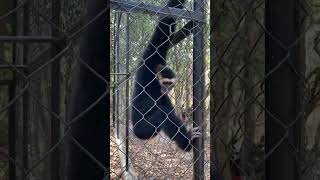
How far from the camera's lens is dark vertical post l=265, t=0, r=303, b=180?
78 cm

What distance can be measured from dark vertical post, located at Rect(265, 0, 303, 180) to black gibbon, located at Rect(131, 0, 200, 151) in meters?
1.95

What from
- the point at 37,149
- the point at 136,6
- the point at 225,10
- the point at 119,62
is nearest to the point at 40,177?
the point at 37,149

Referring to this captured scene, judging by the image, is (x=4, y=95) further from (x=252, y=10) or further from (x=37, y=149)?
(x=252, y=10)

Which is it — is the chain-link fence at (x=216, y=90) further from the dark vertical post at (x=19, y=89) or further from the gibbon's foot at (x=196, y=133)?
the gibbon's foot at (x=196, y=133)

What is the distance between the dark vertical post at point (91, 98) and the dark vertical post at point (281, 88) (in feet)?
0.88

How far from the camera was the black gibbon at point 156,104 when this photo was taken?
9.79 feet

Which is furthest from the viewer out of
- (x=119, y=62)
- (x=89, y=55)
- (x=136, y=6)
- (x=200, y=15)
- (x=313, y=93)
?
(x=119, y=62)

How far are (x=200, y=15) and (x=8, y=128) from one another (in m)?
1.59

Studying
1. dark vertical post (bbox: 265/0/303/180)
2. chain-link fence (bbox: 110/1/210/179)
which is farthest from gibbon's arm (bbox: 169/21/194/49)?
dark vertical post (bbox: 265/0/303/180)

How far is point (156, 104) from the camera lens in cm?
296

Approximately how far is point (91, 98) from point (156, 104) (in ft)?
7.46

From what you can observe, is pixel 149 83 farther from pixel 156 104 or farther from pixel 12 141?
pixel 12 141

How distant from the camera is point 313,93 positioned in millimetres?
878

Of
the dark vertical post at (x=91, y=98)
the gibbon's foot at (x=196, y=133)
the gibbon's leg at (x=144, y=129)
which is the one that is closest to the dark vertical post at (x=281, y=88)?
the dark vertical post at (x=91, y=98)
